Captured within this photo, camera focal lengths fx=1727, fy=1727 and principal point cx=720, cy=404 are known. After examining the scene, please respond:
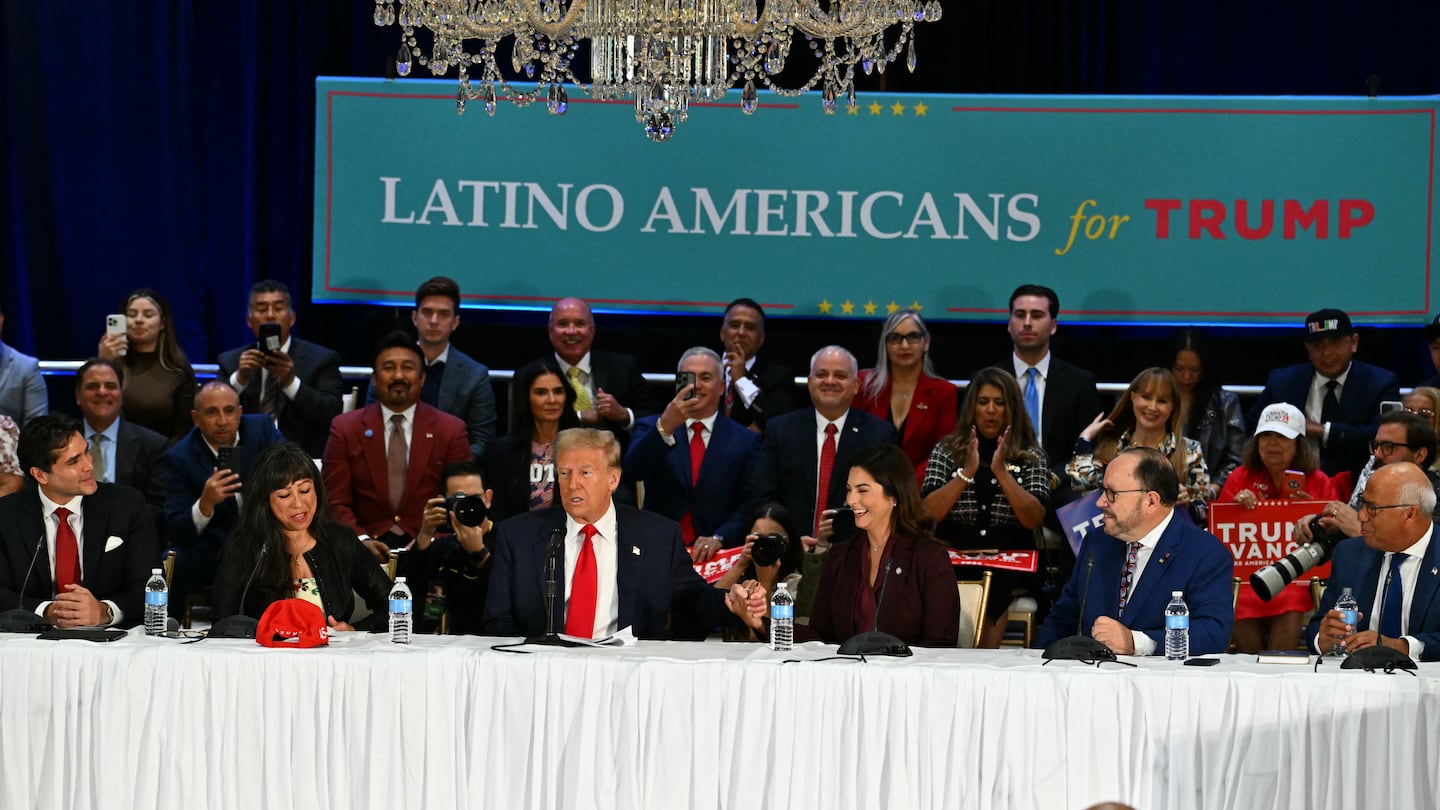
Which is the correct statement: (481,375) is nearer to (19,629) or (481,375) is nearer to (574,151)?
(574,151)

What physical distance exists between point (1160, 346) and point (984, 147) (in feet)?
4.36

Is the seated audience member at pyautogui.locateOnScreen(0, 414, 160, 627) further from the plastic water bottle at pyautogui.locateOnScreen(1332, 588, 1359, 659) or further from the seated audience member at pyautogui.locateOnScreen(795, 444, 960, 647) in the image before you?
the plastic water bottle at pyautogui.locateOnScreen(1332, 588, 1359, 659)

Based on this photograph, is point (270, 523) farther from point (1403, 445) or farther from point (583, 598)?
point (1403, 445)

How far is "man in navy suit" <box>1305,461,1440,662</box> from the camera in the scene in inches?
183

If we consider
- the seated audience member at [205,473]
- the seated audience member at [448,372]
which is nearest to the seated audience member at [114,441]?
the seated audience member at [205,473]

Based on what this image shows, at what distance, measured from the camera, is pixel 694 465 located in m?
6.66

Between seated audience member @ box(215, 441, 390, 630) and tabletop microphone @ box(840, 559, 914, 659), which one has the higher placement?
seated audience member @ box(215, 441, 390, 630)

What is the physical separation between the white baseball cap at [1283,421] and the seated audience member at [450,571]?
2.87 metres

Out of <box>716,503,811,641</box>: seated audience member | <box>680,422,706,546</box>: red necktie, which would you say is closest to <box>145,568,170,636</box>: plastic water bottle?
<box>716,503,811,641</box>: seated audience member

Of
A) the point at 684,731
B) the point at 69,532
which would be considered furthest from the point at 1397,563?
the point at 69,532

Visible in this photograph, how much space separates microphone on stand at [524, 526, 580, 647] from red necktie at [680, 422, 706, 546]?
68.9 inches

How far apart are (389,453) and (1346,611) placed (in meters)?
3.59

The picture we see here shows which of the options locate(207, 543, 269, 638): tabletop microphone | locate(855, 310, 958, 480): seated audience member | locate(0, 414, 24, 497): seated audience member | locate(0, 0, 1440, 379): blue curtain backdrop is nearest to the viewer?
locate(207, 543, 269, 638): tabletop microphone

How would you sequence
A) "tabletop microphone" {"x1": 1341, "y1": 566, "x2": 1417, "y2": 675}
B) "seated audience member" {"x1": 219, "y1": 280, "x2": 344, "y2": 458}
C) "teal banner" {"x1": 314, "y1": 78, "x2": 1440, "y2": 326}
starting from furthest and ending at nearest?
"teal banner" {"x1": 314, "y1": 78, "x2": 1440, "y2": 326}, "seated audience member" {"x1": 219, "y1": 280, "x2": 344, "y2": 458}, "tabletop microphone" {"x1": 1341, "y1": 566, "x2": 1417, "y2": 675}
